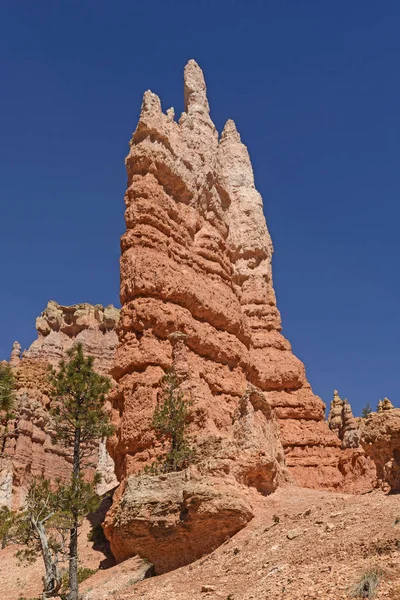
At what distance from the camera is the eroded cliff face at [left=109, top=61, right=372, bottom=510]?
2664 cm

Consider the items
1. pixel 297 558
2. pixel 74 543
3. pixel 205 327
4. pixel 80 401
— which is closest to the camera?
pixel 297 558

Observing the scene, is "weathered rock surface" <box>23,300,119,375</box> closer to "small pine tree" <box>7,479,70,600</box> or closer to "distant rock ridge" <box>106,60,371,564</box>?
"distant rock ridge" <box>106,60,371,564</box>

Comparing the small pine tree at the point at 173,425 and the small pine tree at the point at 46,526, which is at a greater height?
the small pine tree at the point at 173,425

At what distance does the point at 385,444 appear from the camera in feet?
62.2

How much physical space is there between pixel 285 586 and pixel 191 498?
7245 mm

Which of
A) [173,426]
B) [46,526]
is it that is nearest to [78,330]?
[173,426]

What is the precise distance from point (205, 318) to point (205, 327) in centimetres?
78

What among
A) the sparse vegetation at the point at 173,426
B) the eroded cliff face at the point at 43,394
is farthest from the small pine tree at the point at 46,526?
the eroded cliff face at the point at 43,394

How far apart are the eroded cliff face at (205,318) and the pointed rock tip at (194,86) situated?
10 centimetres

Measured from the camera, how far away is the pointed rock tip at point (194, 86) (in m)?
45.4

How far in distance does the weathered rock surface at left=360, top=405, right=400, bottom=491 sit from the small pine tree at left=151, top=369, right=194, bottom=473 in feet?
22.9

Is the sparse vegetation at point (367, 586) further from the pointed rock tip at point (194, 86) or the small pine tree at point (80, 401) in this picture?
the pointed rock tip at point (194, 86)

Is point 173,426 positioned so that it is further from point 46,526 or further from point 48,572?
point 48,572

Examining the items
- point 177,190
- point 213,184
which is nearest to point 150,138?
point 177,190
